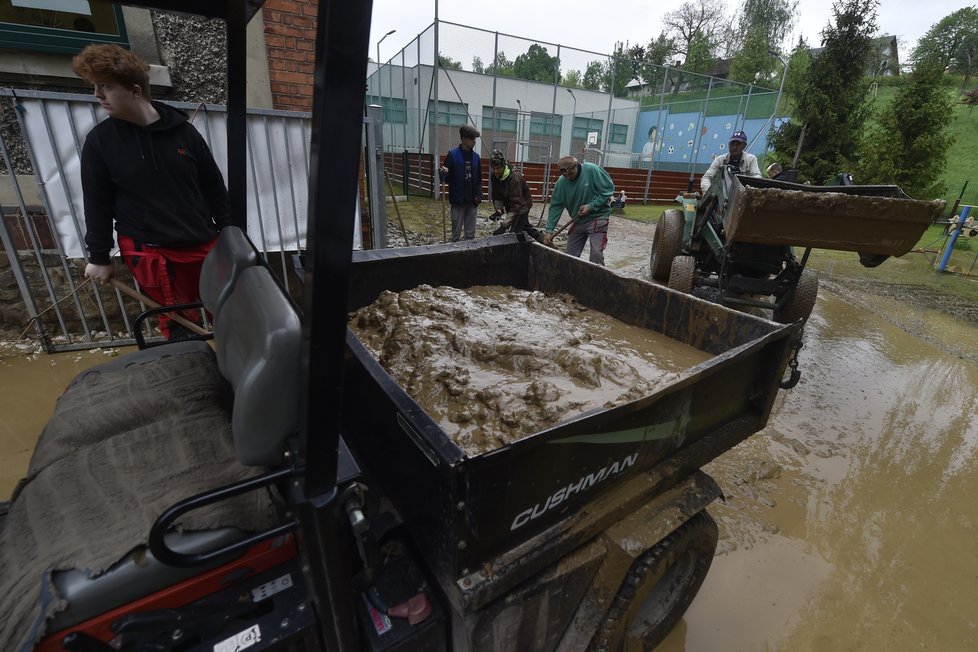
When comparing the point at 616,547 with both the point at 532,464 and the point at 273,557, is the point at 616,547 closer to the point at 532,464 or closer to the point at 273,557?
the point at 532,464

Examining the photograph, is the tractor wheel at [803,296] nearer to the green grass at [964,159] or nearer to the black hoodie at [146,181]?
the black hoodie at [146,181]

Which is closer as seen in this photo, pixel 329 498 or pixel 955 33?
pixel 329 498

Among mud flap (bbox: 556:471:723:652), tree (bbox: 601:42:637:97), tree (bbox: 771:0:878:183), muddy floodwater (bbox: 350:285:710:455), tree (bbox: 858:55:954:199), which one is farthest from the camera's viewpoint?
tree (bbox: 601:42:637:97)

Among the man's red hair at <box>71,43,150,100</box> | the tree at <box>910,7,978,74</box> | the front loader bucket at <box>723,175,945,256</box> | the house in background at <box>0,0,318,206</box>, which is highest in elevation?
the tree at <box>910,7,978,74</box>

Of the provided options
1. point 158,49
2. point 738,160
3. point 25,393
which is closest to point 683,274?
point 738,160

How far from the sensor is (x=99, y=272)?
2.61 metres

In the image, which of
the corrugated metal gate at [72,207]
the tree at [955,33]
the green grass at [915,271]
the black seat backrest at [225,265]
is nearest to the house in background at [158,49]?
the corrugated metal gate at [72,207]

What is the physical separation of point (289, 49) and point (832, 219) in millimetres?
5060

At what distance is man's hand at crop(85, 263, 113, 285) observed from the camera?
259cm

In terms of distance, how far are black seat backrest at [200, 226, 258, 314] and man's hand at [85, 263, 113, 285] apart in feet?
2.93

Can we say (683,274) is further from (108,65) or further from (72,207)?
(72,207)

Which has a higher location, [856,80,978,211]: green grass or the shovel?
[856,80,978,211]: green grass

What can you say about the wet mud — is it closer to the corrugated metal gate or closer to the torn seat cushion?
the torn seat cushion

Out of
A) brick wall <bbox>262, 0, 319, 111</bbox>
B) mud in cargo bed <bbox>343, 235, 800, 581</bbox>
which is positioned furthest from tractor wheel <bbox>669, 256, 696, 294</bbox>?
brick wall <bbox>262, 0, 319, 111</bbox>
